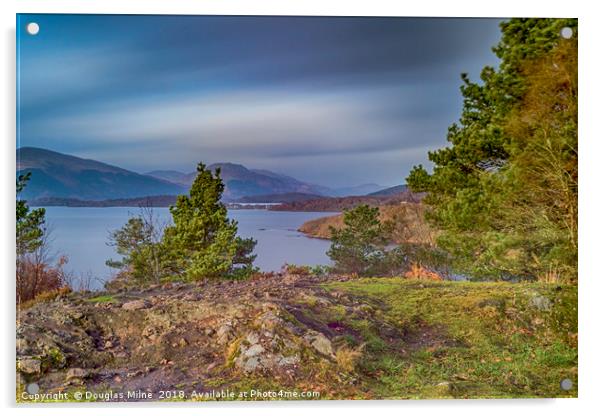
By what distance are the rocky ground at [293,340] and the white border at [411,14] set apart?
166mm

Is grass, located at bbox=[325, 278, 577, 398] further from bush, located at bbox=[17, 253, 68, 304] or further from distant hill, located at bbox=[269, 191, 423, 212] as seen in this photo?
bush, located at bbox=[17, 253, 68, 304]

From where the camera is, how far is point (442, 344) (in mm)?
5879

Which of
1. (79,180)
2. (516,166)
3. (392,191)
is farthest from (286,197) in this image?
(516,166)

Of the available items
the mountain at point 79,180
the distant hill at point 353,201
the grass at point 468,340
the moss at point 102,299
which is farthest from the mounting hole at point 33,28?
the grass at point 468,340

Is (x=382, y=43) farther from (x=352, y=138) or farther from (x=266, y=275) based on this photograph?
(x=266, y=275)

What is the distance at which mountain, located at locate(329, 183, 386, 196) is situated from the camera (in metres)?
6.07

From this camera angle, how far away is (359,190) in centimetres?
611

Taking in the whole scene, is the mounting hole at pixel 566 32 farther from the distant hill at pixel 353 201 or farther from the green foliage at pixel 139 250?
the green foliage at pixel 139 250

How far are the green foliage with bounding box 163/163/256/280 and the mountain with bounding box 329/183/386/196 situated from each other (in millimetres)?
1122

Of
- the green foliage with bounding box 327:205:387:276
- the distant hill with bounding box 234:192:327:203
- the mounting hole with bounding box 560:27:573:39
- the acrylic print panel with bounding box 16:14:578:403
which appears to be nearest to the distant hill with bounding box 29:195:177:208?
the acrylic print panel with bounding box 16:14:578:403

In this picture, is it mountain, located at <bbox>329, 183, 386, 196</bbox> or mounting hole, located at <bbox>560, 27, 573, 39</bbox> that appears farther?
mountain, located at <bbox>329, 183, 386, 196</bbox>

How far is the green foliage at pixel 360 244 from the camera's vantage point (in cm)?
611

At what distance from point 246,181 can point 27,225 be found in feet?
7.63

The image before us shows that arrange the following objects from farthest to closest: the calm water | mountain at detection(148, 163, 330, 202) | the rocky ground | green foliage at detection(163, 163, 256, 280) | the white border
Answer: green foliage at detection(163, 163, 256, 280)
mountain at detection(148, 163, 330, 202)
the calm water
the white border
the rocky ground
